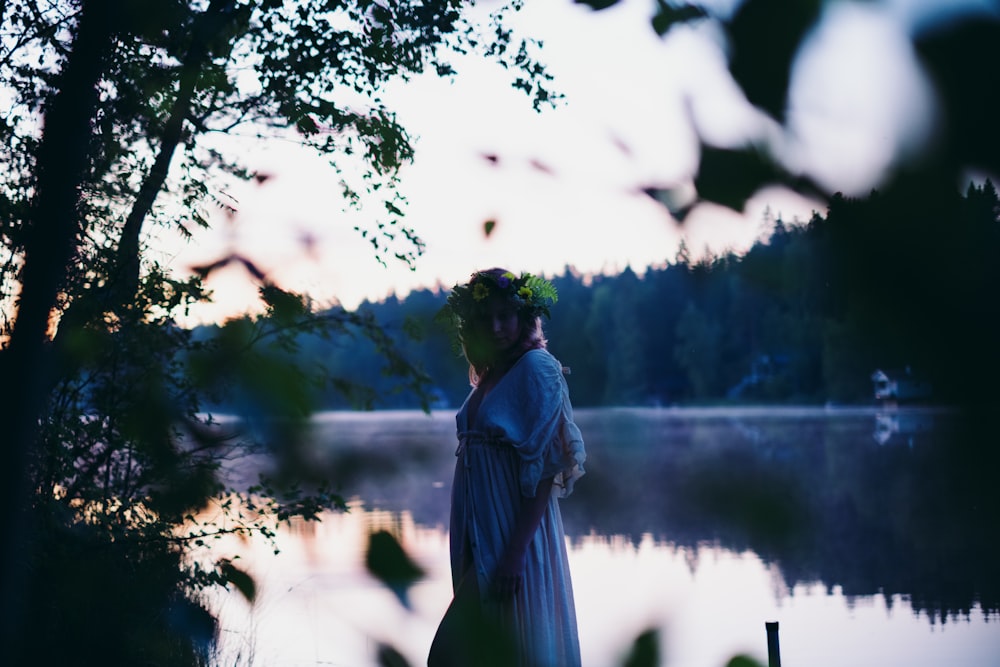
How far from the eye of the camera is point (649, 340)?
565 mm

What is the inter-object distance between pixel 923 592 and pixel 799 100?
1010 centimetres

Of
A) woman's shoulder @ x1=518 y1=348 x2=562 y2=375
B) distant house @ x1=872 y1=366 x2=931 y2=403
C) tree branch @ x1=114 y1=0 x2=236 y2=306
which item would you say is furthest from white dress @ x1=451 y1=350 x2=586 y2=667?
distant house @ x1=872 y1=366 x2=931 y2=403

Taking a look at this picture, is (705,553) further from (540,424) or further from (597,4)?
(597,4)

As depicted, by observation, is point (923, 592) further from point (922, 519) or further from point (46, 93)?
point (46, 93)

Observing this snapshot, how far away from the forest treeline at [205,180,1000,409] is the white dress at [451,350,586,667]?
6.90 feet

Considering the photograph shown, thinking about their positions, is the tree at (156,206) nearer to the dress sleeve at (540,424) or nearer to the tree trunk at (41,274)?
the tree trunk at (41,274)

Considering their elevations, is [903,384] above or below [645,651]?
above

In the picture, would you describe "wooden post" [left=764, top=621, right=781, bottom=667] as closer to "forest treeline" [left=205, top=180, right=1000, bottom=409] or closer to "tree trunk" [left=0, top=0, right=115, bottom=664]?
"forest treeline" [left=205, top=180, right=1000, bottom=409]

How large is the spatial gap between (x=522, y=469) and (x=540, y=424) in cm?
12

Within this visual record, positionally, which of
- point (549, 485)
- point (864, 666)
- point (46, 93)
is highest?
point (46, 93)

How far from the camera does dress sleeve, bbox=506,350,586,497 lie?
8.92ft

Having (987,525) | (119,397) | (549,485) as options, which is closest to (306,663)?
(549,485)

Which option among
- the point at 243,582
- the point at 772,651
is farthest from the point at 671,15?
the point at 772,651

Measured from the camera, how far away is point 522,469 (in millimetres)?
2752
